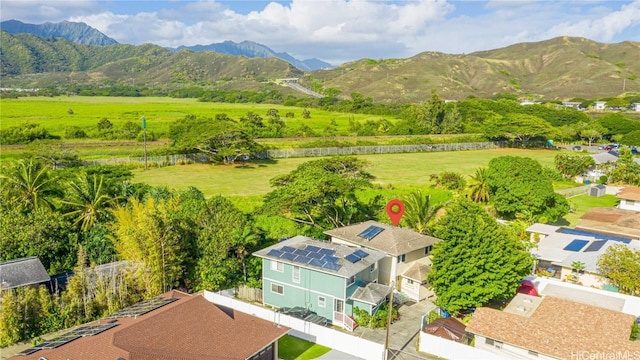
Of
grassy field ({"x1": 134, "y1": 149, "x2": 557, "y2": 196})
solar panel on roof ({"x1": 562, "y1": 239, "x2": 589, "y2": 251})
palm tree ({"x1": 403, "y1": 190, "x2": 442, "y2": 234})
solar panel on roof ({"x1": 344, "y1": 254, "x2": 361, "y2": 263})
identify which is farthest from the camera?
grassy field ({"x1": 134, "y1": 149, "x2": 557, "y2": 196})

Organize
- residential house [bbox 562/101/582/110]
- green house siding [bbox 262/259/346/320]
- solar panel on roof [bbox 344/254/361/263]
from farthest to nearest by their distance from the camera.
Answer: residential house [bbox 562/101/582/110] → solar panel on roof [bbox 344/254/361/263] → green house siding [bbox 262/259/346/320]

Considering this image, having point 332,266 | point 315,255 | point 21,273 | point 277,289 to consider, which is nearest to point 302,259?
point 315,255

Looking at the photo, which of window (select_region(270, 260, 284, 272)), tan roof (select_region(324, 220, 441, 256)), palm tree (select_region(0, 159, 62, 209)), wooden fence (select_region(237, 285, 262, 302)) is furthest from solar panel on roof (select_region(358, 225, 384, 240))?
palm tree (select_region(0, 159, 62, 209))

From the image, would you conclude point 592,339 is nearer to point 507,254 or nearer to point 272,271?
point 507,254

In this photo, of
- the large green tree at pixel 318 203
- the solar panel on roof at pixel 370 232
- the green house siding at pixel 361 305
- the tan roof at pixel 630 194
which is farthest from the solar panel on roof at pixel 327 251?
the tan roof at pixel 630 194

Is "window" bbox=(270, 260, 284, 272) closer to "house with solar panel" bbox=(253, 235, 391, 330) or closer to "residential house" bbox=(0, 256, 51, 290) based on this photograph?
"house with solar panel" bbox=(253, 235, 391, 330)

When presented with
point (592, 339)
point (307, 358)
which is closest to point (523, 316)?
point (592, 339)
